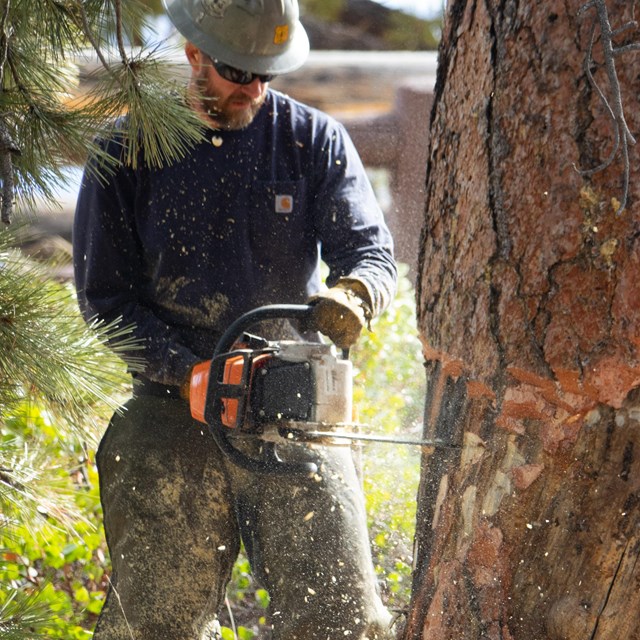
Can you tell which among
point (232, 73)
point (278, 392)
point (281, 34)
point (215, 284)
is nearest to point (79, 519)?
point (215, 284)

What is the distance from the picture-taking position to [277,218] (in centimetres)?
288

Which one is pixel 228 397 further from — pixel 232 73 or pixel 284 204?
pixel 232 73

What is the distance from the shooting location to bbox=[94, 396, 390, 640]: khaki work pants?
256 centimetres

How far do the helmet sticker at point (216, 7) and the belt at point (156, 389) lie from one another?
3.99ft

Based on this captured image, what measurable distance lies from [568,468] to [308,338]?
3.92 ft

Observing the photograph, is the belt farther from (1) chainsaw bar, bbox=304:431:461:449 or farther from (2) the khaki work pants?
(1) chainsaw bar, bbox=304:431:461:449

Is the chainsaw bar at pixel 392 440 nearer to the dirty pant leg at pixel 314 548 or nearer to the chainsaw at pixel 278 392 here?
the chainsaw at pixel 278 392

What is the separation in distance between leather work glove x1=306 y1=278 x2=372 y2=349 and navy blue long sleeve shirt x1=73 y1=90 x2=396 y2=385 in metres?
0.42

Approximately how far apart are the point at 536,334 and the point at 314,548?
1035 millimetres

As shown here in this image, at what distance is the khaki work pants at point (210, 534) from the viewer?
2562 millimetres

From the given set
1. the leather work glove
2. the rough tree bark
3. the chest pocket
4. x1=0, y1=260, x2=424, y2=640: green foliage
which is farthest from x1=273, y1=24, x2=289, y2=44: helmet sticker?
x1=0, y1=260, x2=424, y2=640: green foliage

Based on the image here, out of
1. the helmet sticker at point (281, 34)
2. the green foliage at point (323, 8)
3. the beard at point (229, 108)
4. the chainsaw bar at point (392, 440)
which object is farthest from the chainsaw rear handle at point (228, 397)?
the green foliage at point (323, 8)

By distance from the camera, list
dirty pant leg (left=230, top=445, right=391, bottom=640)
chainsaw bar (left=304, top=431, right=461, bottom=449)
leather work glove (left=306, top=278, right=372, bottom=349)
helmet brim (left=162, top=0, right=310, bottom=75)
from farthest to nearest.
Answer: helmet brim (left=162, top=0, right=310, bottom=75)
dirty pant leg (left=230, top=445, right=391, bottom=640)
leather work glove (left=306, top=278, right=372, bottom=349)
chainsaw bar (left=304, top=431, right=461, bottom=449)

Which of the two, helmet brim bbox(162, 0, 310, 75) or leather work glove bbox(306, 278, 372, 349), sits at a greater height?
helmet brim bbox(162, 0, 310, 75)
